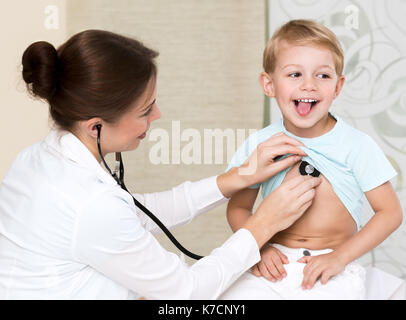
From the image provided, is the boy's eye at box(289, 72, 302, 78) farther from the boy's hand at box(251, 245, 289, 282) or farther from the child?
the boy's hand at box(251, 245, 289, 282)

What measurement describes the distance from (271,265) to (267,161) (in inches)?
11.7

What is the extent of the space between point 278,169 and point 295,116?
0.17 metres

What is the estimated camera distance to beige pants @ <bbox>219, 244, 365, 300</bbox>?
4.77 feet

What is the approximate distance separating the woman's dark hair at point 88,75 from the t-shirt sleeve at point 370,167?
64 centimetres

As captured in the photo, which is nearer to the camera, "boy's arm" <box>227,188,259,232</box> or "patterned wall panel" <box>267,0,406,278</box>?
"boy's arm" <box>227,188,259,232</box>

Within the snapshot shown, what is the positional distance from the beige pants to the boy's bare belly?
0.16 ft

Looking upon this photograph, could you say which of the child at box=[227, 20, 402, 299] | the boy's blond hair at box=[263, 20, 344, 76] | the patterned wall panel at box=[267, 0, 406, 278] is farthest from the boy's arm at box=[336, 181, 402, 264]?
the patterned wall panel at box=[267, 0, 406, 278]

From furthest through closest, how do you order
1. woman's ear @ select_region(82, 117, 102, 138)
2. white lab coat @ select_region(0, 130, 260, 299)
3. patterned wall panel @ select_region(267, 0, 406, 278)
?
patterned wall panel @ select_region(267, 0, 406, 278) → woman's ear @ select_region(82, 117, 102, 138) → white lab coat @ select_region(0, 130, 260, 299)

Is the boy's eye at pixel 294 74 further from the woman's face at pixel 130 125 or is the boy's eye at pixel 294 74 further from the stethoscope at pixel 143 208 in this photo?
the stethoscope at pixel 143 208

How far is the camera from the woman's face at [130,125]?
146 cm

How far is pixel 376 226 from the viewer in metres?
1.52

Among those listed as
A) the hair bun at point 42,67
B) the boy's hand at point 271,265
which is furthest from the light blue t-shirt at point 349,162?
the hair bun at point 42,67

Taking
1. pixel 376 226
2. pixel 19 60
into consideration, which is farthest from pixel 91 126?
pixel 19 60
